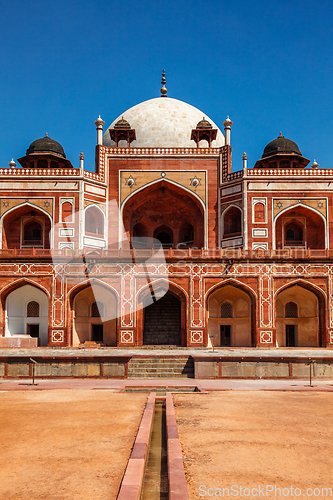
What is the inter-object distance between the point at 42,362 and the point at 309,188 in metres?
→ 16.8

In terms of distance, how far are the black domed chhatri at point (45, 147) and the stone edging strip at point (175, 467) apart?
73.0 ft

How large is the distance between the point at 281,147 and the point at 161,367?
17161mm

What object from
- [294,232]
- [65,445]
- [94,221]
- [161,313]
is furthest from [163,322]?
[65,445]

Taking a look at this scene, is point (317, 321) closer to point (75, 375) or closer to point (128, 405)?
point (75, 375)

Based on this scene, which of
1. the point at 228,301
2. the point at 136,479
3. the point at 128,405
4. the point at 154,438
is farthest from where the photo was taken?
the point at 228,301

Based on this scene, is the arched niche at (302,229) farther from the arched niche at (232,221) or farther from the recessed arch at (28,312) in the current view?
the recessed arch at (28,312)

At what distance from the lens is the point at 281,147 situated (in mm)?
26625

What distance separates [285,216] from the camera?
24594 millimetres

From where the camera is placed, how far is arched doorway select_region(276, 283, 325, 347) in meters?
20.8

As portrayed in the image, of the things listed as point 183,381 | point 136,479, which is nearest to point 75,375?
point 183,381

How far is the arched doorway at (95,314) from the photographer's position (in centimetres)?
2119

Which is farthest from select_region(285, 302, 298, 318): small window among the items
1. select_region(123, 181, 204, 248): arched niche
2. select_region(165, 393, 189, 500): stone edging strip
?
select_region(165, 393, 189, 500): stone edging strip

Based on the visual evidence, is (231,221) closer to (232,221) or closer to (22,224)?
(232,221)

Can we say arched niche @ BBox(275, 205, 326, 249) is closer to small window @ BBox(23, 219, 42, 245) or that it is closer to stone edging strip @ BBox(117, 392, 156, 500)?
small window @ BBox(23, 219, 42, 245)
